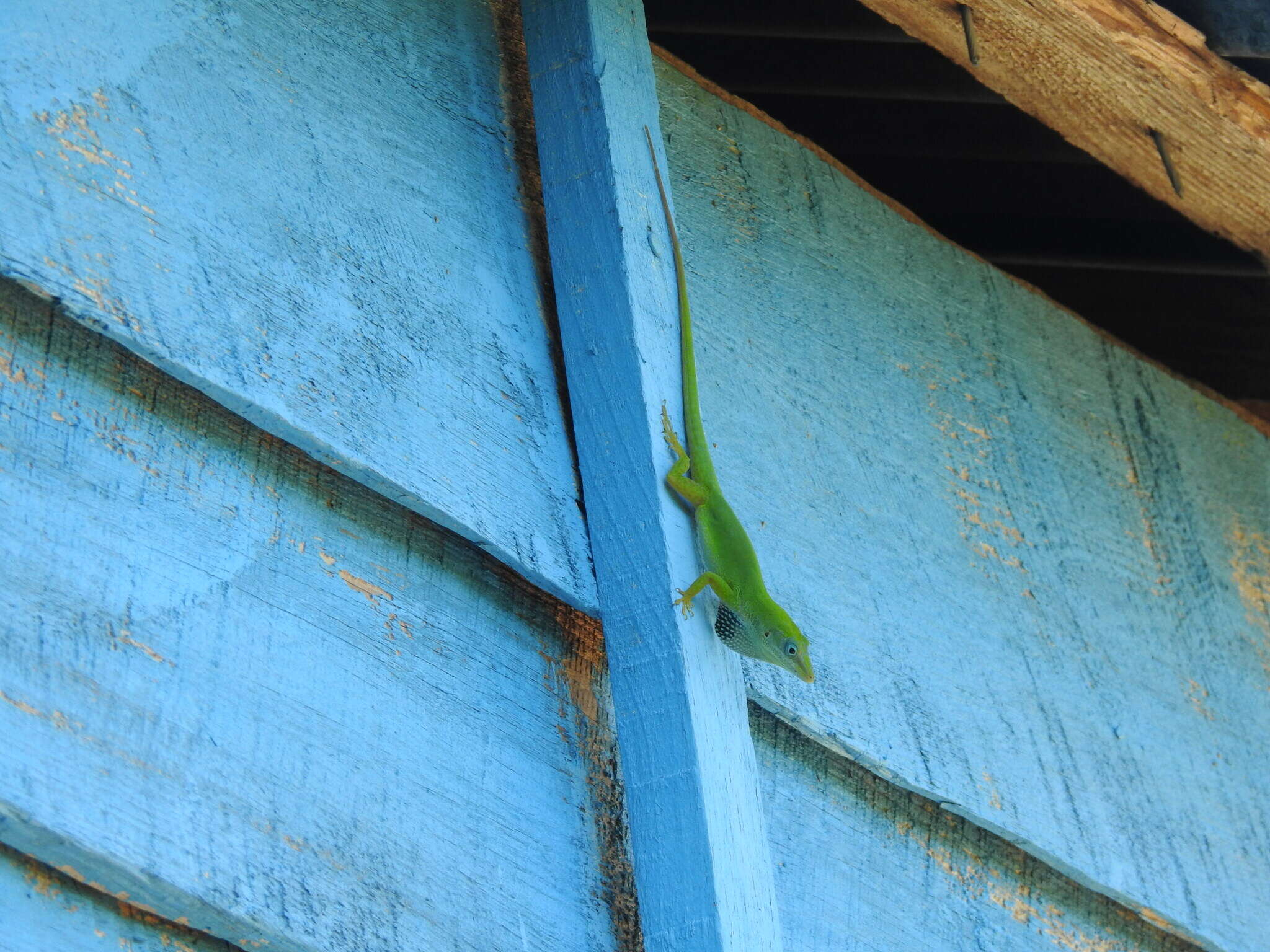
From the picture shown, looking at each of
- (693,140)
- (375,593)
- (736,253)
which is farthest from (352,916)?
(693,140)

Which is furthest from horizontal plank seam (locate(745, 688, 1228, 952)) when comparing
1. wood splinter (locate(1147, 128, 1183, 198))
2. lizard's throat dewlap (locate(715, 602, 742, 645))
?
wood splinter (locate(1147, 128, 1183, 198))

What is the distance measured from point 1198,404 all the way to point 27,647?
2449 millimetres

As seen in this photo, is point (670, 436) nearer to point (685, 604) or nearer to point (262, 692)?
point (685, 604)

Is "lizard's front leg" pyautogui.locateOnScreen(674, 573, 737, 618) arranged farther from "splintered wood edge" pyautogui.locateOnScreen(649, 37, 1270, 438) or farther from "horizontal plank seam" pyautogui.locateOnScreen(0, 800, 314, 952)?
"splintered wood edge" pyautogui.locateOnScreen(649, 37, 1270, 438)

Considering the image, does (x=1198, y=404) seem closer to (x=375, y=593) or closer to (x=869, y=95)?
(x=869, y=95)

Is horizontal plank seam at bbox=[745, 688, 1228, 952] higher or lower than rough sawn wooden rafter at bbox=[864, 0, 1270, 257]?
lower

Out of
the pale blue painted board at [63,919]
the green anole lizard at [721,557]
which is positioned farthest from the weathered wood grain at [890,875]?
the pale blue painted board at [63,919]

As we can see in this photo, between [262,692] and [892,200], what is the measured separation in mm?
1670

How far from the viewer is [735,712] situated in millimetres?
1707

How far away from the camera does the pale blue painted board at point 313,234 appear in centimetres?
149

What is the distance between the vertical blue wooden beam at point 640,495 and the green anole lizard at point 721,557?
0.02m

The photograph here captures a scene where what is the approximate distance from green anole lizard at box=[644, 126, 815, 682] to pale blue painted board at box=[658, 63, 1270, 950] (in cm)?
6

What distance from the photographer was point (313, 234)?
5.60 ft

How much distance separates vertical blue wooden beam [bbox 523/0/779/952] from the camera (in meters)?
1.57
